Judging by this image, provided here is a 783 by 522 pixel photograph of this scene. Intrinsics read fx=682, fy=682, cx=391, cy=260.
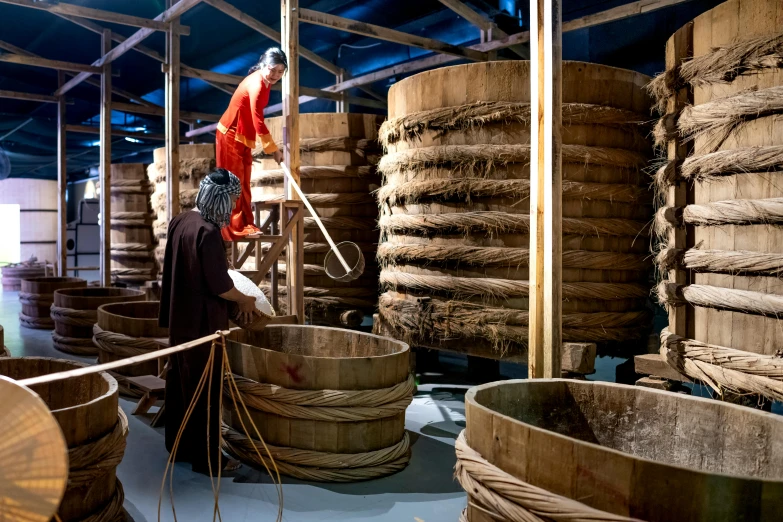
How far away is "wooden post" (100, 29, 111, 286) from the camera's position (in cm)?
879

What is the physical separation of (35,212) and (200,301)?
44.0 ft

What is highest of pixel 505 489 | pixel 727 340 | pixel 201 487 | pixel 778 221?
pixel 778 221

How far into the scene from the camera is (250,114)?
5.18 meters

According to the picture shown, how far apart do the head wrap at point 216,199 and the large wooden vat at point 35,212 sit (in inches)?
517

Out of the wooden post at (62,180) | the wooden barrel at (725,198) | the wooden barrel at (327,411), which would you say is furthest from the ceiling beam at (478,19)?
the wooden post at (62,180)

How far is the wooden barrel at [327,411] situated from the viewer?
333cm

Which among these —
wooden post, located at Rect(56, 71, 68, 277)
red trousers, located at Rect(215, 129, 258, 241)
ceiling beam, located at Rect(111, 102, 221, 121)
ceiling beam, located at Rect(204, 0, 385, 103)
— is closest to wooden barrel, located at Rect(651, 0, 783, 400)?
red trousers, located at Rect(215, 129, 258, 241)

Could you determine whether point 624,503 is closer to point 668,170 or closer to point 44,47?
point 668,170

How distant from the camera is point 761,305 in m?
3.18

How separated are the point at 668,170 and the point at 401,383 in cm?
189

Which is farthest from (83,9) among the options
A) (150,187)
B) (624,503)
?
(624,503)

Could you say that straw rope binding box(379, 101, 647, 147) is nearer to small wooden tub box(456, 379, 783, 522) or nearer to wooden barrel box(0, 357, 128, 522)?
small wooden tub box(456, 379, 783, 522)

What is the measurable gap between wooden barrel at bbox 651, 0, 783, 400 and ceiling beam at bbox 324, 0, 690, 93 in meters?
2.28

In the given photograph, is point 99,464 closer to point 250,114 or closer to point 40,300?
point 250,114
